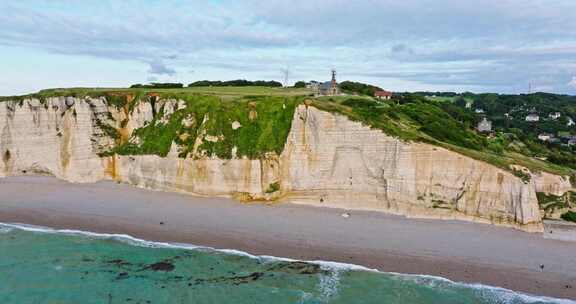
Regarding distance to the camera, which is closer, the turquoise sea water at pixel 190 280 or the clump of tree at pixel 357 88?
the turquoise sea water at pixel 190 280

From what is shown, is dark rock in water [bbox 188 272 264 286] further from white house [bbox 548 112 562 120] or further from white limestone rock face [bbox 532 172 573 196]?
white house [bbox 548 112 562 120]

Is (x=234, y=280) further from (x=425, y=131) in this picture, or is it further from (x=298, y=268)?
(x=425, y=131)

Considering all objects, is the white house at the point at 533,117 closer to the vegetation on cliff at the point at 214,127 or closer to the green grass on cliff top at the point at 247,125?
the green grass on cliff top at the point at 247,125

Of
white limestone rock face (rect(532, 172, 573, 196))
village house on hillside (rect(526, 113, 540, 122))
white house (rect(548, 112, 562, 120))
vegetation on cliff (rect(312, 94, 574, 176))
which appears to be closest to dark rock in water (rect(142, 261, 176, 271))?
vegetation on cliff (rect(312, 94, 574, 176))

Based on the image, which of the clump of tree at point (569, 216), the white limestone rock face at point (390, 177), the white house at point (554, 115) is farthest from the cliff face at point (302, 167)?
the white house at point (554, 115)

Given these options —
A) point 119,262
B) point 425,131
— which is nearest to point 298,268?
point 119,262

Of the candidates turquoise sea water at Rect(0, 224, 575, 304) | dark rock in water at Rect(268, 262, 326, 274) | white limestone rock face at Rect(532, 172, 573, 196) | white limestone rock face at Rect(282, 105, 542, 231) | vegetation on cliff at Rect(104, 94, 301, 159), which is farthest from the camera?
vegetation on cliff at Rect(104, 94, 301, 159)
